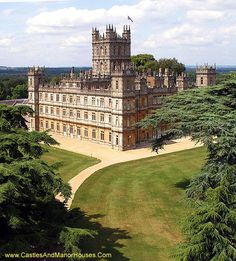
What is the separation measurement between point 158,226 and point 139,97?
32128mm

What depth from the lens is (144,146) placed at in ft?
190

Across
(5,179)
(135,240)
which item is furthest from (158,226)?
(5,179)

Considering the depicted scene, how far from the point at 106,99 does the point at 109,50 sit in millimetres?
24112

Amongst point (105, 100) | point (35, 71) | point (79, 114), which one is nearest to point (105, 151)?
point (105, 100)

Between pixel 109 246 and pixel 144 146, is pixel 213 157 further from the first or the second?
pixel 144 146

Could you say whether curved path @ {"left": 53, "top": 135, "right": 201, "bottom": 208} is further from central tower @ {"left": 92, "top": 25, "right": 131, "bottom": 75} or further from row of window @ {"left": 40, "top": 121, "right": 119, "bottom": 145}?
central tower @ {"left": 92, "top": 25, "right": 131, "bottom": 75}

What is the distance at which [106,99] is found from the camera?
5800 centimetres

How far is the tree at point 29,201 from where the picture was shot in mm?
17828

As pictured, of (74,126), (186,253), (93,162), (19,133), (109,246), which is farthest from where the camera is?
(74,126)

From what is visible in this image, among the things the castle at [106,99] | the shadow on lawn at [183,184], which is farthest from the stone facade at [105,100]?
the shadow on lawn at [183,184]

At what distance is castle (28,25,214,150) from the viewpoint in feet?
182

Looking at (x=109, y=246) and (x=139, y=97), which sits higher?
(x=139, y=97)

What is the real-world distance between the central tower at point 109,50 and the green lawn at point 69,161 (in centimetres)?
2937

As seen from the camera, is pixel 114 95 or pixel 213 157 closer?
pixel 213 157
